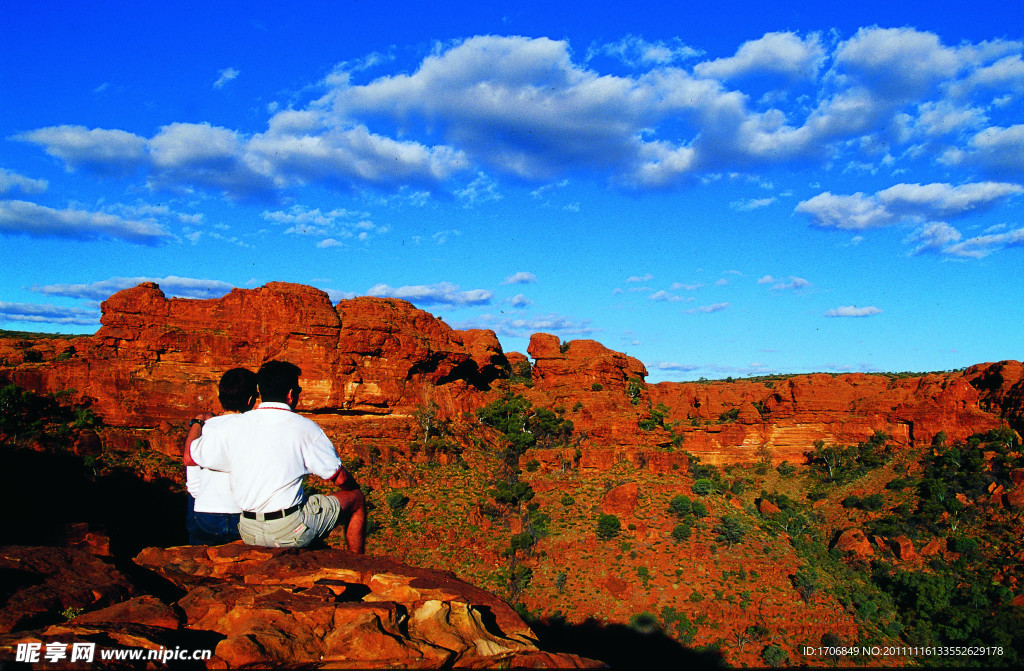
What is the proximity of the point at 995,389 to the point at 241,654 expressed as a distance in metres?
66.1

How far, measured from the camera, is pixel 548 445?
51375mm

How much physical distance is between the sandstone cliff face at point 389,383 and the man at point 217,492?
3880cm

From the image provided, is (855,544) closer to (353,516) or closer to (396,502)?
(396,502)

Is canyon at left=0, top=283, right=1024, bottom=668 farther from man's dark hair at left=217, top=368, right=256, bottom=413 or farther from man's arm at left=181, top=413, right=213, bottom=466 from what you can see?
man's arm at left=181, top=413, right=213, bottom=466

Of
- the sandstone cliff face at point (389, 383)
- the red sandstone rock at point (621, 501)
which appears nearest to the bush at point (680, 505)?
the red sandstone rock at point (621, 501)

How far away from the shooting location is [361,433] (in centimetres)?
4497

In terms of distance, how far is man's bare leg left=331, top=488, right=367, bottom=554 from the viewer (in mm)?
5426

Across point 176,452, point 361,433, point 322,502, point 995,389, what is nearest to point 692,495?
point 361,433

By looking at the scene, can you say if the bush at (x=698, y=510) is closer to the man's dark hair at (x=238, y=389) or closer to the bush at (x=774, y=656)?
the bush at (x=774, y=656)

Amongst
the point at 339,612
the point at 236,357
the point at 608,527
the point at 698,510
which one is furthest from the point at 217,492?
the point at 236,357

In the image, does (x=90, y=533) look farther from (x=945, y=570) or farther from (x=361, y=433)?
(x=945, y=570)

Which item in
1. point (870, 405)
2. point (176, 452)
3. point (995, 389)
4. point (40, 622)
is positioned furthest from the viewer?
point (870, 405)

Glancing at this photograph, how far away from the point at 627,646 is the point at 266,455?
28.4 metres

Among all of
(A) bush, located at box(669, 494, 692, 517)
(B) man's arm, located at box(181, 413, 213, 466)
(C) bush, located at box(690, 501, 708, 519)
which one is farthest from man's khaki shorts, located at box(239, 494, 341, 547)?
(C) bush, located at box(690, 501, 708, 519)
